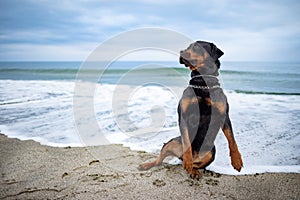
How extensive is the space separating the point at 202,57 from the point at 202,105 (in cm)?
49

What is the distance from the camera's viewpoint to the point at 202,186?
8.82 feet

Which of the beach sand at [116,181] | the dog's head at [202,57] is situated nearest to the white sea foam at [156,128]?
the beach sand at [116,181]

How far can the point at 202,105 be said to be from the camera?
263 centimetres

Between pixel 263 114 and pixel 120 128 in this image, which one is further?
pixel 263 114

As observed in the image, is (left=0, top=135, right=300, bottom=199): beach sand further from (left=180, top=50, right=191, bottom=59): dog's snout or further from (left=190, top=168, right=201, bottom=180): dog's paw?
(left=180, top=50, right=191, bottom=59): dog's snout

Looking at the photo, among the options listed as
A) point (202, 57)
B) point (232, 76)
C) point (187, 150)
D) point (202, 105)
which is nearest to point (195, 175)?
point (187, 150)

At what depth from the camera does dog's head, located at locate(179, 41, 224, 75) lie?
8.43 ft

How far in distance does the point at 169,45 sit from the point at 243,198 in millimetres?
1833

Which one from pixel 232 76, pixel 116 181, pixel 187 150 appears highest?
pixel 232 76

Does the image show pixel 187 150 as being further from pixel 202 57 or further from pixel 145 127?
pixel 145 127

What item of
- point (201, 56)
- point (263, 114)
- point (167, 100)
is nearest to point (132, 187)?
point (201, 56)

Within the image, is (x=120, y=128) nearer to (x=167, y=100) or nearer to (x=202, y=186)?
(x=202, y=186)

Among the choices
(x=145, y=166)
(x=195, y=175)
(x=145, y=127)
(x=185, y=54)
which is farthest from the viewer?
(x=145, y=127)

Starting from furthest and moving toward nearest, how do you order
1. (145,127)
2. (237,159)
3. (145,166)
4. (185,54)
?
(145,127)
(145,166)
(237,159)
(185,54)
